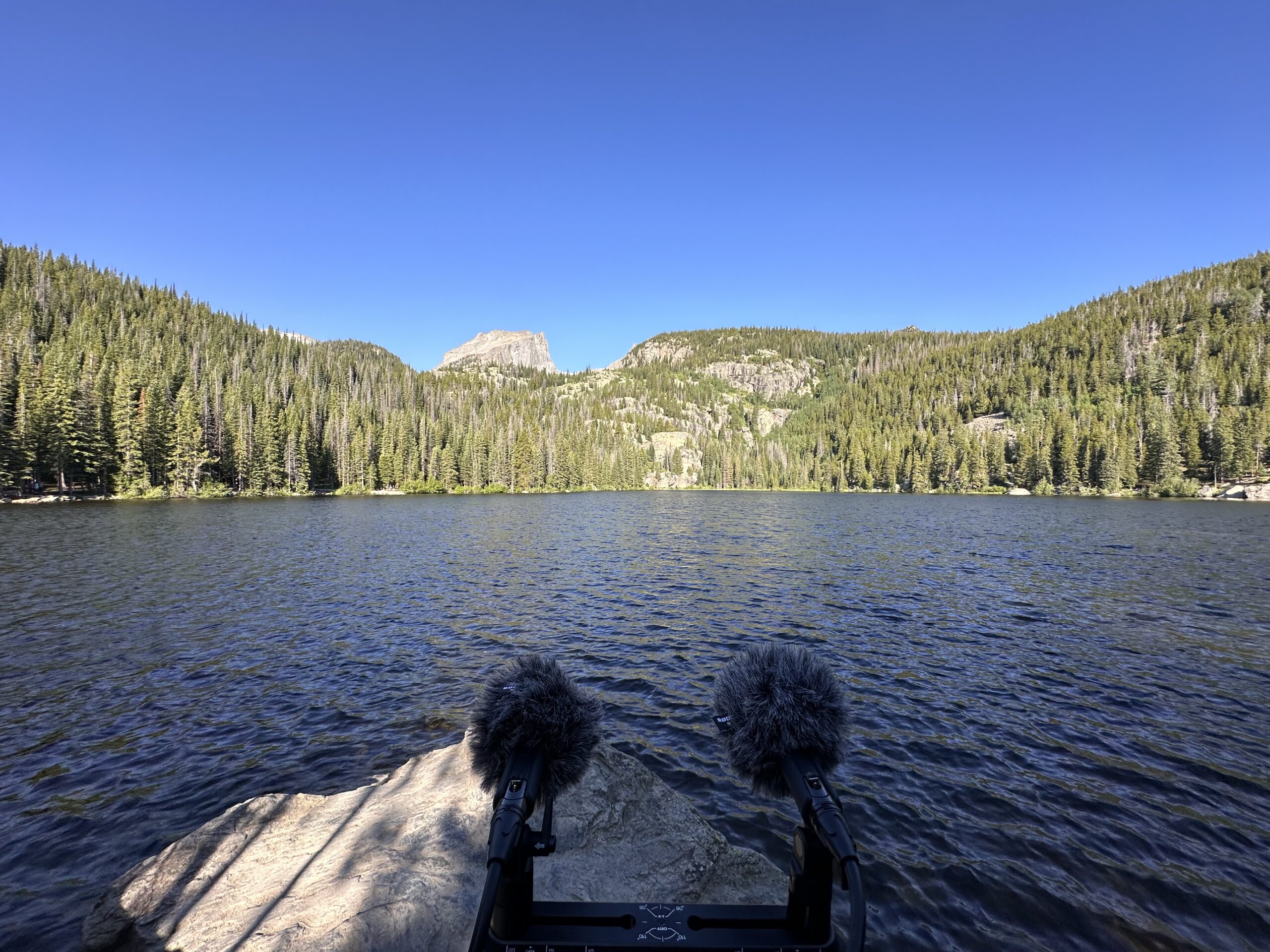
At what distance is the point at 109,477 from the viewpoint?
277ft

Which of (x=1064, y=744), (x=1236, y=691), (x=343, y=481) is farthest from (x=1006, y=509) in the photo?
(x=343, y=481)

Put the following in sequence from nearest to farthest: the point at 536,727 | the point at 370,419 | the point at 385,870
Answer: the point at 536,727
the point at 385,870
the point at 370,419

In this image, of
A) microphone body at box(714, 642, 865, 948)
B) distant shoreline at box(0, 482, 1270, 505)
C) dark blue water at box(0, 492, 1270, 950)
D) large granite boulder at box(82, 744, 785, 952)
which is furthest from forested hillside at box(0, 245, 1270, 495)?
microphone body at box(714, 642, 865, 948)

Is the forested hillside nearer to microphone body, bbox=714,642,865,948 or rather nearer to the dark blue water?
the dark blue water

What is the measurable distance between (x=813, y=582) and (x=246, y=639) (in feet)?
80.4

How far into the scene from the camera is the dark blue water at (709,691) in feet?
25.4

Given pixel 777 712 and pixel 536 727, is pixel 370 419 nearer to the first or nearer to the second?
pixel 536 727

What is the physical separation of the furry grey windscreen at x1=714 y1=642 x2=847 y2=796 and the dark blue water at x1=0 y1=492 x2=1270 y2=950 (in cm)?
537

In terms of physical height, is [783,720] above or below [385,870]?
above

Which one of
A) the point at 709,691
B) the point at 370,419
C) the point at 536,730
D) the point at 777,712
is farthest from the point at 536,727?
the point at 370,419

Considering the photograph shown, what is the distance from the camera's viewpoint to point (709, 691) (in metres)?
15.0

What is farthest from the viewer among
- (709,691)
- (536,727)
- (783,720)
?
(709,691)

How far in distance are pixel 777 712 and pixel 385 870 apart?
225 inches

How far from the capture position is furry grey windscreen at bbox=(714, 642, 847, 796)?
3248 mm
